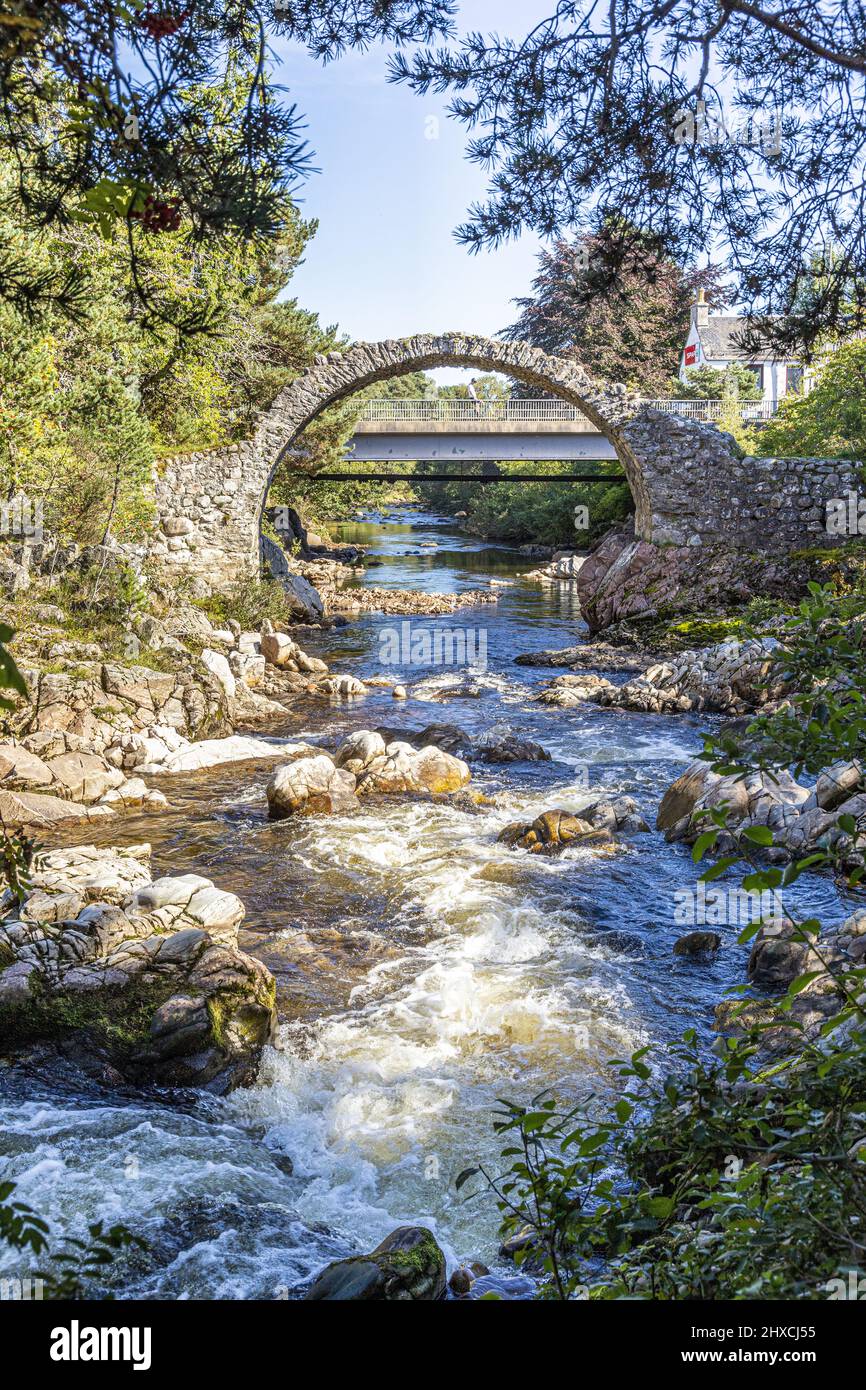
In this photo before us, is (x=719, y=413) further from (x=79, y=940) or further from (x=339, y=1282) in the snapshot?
(x=339, y=1282)

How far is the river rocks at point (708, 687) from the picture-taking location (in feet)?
43.0

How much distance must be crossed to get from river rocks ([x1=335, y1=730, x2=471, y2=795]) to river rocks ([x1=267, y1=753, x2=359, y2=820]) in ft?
1.12

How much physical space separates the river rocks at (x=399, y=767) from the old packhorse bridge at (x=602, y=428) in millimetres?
6831

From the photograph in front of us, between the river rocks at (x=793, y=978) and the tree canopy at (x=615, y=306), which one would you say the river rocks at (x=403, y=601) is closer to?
the tree canopy at (x=615, y=306)

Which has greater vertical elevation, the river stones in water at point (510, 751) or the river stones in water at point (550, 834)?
the river stones in water at point (510, 751)

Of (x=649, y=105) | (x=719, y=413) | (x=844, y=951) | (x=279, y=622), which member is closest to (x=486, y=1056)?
(x=844, y=951)

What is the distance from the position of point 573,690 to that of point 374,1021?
8.97 m

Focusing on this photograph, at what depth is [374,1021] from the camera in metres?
5.67

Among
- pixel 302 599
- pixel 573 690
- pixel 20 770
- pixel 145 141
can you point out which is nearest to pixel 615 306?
pixel 145 141

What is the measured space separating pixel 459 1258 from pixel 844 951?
260 cm

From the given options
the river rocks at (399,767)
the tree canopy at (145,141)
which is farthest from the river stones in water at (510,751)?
the tree canopy at (145,141)

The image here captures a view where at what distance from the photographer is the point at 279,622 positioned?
57.4 feet

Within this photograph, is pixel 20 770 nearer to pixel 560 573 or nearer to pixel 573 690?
pixel 573 690

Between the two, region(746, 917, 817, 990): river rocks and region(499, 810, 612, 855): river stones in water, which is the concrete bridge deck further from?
region(746, 917, 817, 990): river rocks
